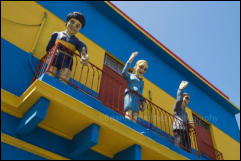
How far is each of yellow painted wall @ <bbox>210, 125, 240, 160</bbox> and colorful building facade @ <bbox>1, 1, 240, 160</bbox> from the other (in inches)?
7.1

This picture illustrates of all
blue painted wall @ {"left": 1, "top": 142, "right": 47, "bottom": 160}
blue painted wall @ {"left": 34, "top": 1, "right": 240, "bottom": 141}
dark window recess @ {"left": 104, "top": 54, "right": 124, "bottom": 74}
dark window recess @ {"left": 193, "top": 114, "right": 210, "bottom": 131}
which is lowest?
blue painted wall @ {"left": 1, "top": 142, "right": 47, "bottom": 160}

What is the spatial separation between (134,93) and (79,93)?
160cm

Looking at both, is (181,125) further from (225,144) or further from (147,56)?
(225,144)

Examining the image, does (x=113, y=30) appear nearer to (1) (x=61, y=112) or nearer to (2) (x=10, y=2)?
(2) (x=10, y=2)

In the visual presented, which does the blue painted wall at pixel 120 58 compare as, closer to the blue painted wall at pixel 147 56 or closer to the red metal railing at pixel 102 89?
the blue painted wall at pixel 147 56

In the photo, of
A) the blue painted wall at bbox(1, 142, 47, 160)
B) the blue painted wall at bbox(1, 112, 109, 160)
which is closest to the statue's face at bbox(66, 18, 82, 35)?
the blue painted wall at bbox(1, 112, 109, 160)

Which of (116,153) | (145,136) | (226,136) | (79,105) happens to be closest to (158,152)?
(145,136)

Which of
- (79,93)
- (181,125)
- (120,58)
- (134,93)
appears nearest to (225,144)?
(181,125)

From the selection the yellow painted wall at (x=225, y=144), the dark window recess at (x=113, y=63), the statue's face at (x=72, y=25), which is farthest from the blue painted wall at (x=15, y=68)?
the yellow painted wall at (x=225, y=144)

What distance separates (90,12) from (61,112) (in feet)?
13.9

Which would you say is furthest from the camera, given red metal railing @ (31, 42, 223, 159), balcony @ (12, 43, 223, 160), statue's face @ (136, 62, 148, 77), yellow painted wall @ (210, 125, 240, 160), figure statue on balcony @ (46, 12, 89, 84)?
yellow painted wall @ (210, 125, 240, 160)

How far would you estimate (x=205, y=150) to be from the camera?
849 cm

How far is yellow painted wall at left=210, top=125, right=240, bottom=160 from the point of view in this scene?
30.1 feet

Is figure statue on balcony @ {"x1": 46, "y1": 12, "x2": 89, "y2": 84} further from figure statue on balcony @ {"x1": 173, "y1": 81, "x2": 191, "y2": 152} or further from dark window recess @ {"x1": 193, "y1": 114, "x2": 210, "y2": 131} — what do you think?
dark window recess @ {"x1": 193, "y1": 114, "x2": 210, "y2": 131}
